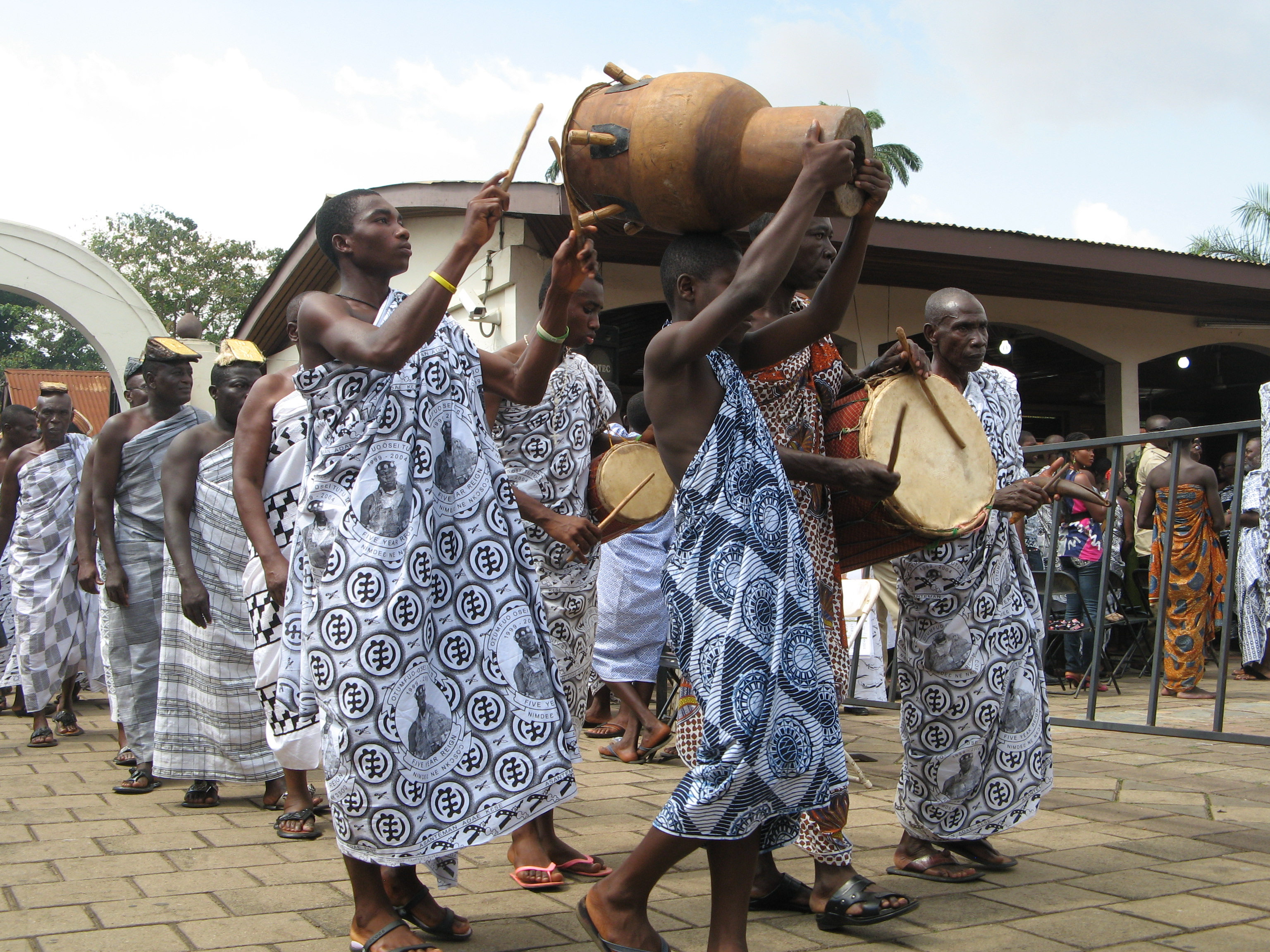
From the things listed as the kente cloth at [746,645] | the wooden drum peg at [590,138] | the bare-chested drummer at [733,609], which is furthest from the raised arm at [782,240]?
the wooden drum peg at [590,138]

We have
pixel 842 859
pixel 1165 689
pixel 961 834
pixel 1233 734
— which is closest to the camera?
pixel 842 859

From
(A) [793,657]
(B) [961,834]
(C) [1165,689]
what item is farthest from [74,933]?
(C) [1165,689]

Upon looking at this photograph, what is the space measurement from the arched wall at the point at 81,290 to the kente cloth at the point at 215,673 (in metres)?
11.7

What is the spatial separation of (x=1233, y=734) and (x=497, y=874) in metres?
3.90

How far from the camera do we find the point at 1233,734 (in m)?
5.64

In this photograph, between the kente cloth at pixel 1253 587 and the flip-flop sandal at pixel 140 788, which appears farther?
the kente cloth at pixel 1253 587

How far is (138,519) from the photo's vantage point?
227 inches

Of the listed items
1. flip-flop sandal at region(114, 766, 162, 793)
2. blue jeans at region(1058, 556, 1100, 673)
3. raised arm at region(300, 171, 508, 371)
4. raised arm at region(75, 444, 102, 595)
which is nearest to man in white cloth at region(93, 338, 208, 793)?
flip-flop sandal at region(114, 766, 162, 793)

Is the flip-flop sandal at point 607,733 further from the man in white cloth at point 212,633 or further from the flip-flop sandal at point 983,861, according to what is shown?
the flip-flop sandal at point 983,861

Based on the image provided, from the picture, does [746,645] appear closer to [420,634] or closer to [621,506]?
[420,634]

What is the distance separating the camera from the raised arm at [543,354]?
3.25 metres

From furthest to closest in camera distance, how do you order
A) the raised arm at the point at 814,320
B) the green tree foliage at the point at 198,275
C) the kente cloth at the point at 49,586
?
the green tree foliage at the point at 198,275 → the kente cloth at the point at 49,586 → the raised arm at the point at 814,320

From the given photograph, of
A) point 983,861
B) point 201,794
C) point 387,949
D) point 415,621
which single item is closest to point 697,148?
point 415,621

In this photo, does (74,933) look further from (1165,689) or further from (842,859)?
(1165,689)
